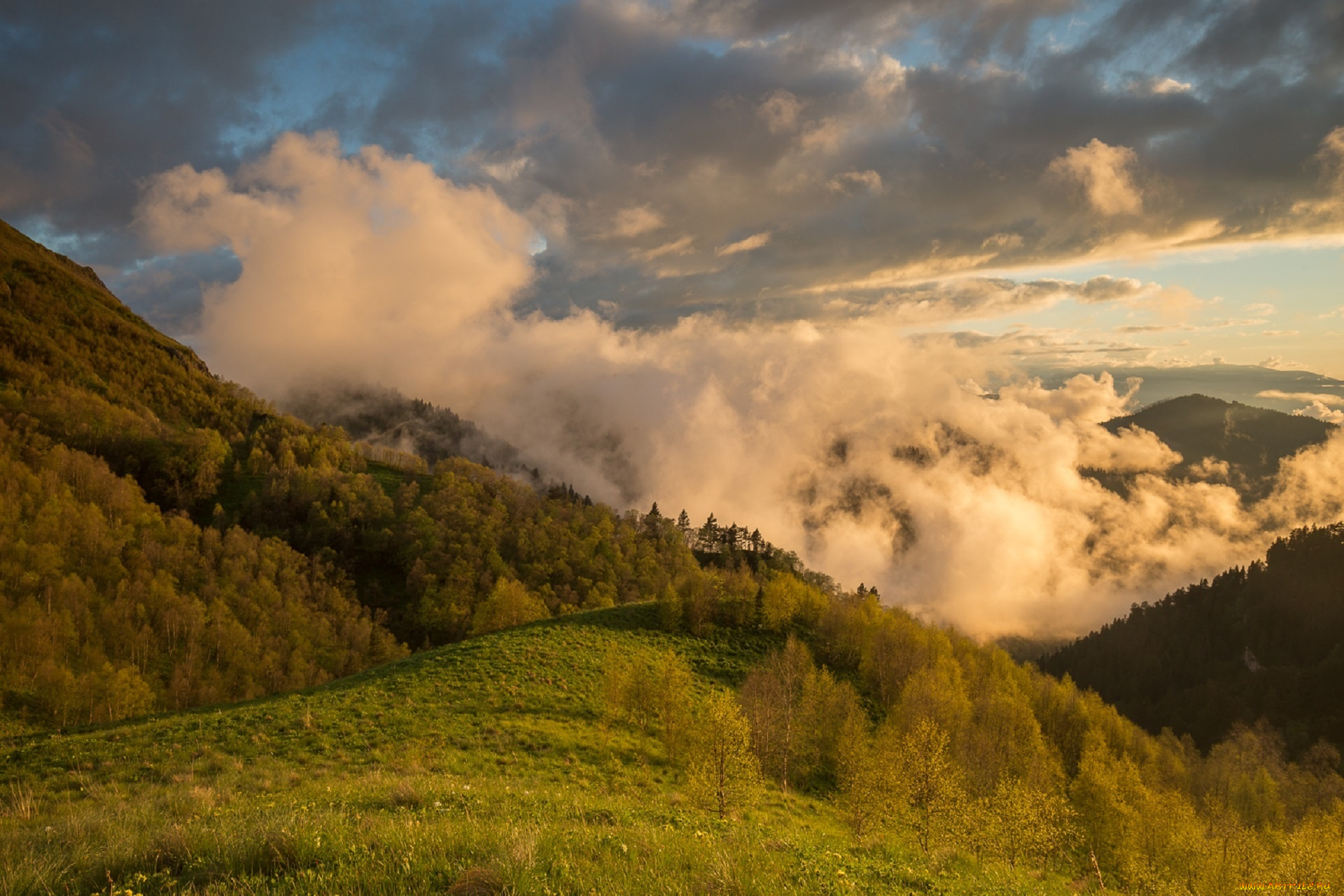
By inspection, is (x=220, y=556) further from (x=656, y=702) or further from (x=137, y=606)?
(x=656, y=702)

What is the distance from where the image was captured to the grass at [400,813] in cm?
854

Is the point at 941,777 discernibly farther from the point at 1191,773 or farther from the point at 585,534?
the point at 585,534

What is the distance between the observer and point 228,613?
100 meters

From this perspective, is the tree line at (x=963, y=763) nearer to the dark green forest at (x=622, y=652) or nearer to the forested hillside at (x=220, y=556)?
the dark green forest at (x=622, y=652)

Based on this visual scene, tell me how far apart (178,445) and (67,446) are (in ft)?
75.6

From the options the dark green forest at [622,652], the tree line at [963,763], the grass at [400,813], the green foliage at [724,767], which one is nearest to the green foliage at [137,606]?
the dark green forest at [622,652]

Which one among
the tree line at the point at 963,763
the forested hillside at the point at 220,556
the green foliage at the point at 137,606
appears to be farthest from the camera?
the forested hillside at the point at 220,556

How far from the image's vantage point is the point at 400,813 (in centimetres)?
1342

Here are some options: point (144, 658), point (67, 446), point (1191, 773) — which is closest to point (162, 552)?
point (144, 658)

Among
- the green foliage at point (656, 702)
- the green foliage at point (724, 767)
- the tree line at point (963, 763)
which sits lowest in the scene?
the tree line at point (963, 763)

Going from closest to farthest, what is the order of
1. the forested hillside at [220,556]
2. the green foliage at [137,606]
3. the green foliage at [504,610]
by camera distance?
1. the green foliage at [137,606]
2. the forested hillside at [220,556]
3. the green foliage at [504,610]

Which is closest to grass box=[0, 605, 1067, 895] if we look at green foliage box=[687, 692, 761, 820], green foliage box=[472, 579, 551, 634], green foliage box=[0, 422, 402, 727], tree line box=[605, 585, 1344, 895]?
green foliage box=[687, 692, 761, 820]

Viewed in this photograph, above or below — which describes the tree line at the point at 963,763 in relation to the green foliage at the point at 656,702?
below

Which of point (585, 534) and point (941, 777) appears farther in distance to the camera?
point (585, 534)
